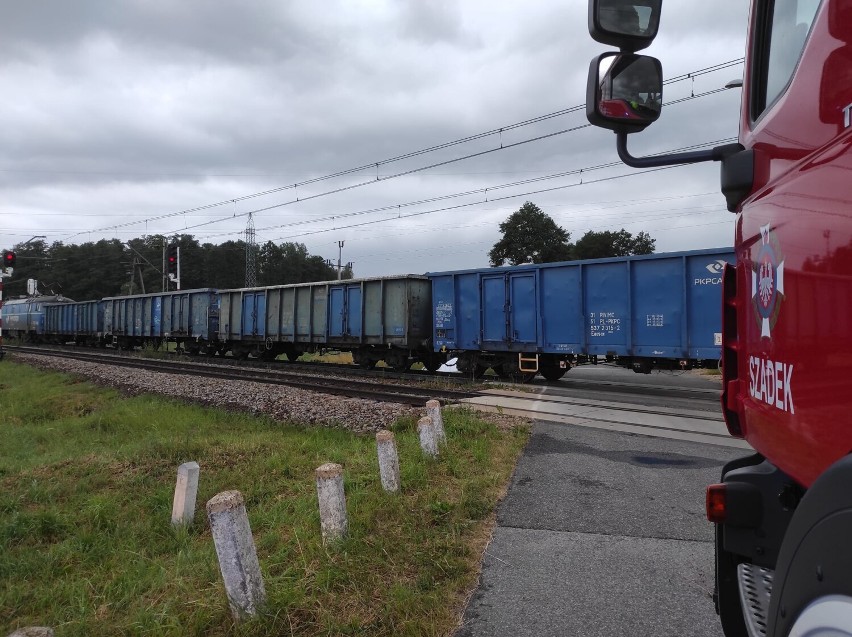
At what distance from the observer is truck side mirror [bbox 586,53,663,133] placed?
221 centimetres

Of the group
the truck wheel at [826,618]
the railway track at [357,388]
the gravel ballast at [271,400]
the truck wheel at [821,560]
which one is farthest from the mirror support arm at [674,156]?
the railway track at [357,388]

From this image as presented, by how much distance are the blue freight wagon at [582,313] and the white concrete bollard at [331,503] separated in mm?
9730

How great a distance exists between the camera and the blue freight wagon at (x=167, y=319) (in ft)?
87.7

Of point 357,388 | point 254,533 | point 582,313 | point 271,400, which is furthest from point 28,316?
point 254,533

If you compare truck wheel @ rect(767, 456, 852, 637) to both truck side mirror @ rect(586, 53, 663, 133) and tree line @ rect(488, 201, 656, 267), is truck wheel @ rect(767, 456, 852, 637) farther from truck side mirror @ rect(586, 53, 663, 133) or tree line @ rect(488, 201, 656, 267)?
tree line @ rect(488, 201, 656, 267)

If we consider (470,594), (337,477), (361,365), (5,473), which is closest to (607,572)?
(470,594)

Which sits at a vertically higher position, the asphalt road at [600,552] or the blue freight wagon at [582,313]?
the blue freight wagon at [582,313]

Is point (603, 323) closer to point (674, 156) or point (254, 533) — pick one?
point (254, 533)

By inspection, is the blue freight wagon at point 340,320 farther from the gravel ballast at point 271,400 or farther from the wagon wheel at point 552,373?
the gravel ballast at point 271,400

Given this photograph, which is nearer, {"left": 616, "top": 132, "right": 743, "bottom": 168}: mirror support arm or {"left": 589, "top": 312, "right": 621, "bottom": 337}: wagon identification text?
{"left": 616, "top": 132, "right": 743, "bottom": 168}: mirror support arm

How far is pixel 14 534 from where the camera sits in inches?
200

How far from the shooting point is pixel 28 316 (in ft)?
143

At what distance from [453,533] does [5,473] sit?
5.58 meters

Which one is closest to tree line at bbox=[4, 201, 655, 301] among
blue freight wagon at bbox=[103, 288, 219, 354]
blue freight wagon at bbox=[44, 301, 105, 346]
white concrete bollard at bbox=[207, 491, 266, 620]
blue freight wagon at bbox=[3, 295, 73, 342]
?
blue freight wagon at bbox=[3, 295, 73, 342]
